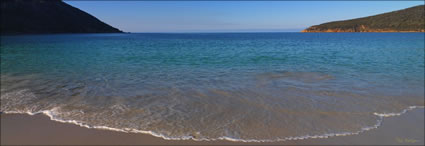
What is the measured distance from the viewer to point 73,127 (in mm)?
5051

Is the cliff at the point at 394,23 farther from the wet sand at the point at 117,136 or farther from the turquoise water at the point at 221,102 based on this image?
the wet sand at the point at 117,136

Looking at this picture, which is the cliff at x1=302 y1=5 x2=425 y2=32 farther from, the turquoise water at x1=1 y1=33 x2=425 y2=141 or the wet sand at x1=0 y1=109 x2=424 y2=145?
the wet sand at x1=0 y1=109 x2=424 y2=145

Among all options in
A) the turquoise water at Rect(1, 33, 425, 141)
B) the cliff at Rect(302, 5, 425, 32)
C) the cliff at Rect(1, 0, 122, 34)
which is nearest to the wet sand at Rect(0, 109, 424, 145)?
the turquoise water at Rect(1, 33, 425, 141)

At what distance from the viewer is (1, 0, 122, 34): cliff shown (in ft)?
273

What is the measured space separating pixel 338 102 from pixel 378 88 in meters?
2.84

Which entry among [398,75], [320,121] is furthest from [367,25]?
[320,121]

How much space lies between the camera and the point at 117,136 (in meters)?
4.61

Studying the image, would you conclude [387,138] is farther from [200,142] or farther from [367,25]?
[367,25]

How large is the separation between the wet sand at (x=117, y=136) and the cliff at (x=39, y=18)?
9673 cm

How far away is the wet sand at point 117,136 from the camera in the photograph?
14.2ft

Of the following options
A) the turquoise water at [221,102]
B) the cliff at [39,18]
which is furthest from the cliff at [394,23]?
the cliff at [39,18]

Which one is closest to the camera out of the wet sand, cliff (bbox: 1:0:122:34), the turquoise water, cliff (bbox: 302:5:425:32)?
the wet sand

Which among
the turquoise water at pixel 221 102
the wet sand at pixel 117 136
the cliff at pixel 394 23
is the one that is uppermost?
the cliff at pixel 394 23

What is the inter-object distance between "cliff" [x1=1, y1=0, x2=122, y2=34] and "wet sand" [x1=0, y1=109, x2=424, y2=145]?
3808 inches
